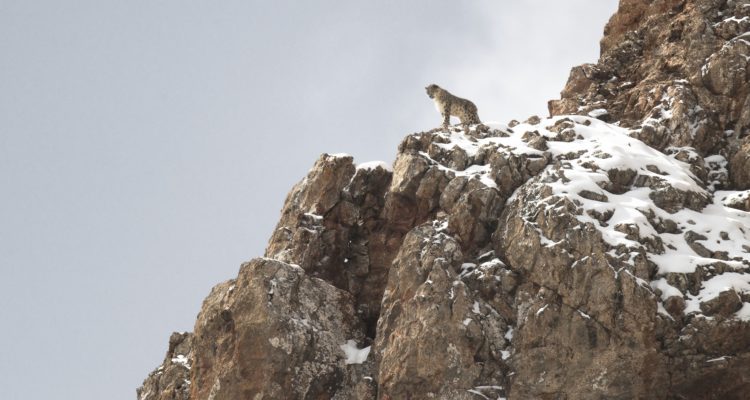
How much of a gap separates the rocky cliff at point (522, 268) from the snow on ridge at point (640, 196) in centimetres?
7

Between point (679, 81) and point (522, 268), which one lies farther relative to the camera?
point (679, 81)

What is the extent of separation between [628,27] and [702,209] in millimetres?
16620

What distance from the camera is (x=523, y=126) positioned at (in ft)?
96.8

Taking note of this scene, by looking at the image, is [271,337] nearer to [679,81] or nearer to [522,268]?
[522,268]

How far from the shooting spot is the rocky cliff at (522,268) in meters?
21.1

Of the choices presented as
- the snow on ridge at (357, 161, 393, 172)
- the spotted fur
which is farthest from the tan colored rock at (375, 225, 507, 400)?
the spotted fur

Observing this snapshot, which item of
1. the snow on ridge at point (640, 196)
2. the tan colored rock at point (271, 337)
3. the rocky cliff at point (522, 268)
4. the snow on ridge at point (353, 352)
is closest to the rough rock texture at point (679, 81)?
the rocky cliff at point (522, 268)

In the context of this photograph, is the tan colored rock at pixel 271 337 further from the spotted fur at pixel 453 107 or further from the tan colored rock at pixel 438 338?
the spotted fur at pixel 453 107

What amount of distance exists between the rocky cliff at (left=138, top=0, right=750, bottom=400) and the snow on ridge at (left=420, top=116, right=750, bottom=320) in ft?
0.22

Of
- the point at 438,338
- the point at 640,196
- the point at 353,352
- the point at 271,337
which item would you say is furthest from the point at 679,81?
the point at 271,337

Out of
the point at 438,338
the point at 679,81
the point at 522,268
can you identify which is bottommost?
the point at 438,338

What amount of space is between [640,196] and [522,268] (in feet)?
15.2

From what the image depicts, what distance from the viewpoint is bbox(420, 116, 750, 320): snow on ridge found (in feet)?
72.8

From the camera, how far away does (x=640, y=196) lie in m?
24.7
